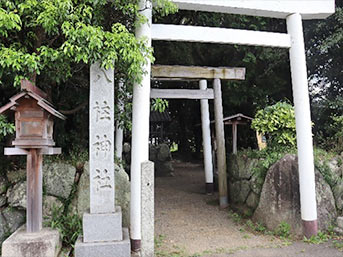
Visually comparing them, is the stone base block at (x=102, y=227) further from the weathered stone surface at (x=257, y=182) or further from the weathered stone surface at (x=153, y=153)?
the weathered stone surface at (x=153, y=153)

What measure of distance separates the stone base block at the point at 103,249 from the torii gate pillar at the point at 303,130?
344 centimetres

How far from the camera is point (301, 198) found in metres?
5.26

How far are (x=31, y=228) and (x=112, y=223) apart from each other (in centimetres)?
125

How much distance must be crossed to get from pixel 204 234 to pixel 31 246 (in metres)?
3.39

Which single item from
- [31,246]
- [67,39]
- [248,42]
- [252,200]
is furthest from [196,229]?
[67,39]

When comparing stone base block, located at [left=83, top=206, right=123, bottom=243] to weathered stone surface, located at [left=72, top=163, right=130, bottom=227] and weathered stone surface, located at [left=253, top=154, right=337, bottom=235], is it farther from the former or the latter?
weathered stone surface, located at [left=253, top=154, right=337, bottom=235]

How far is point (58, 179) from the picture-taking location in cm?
510

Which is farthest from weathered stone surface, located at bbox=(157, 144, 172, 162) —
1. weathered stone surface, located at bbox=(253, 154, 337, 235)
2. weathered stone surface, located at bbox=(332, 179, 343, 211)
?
weathered stone surface, located at bbox=(332, 179, 343, 211)

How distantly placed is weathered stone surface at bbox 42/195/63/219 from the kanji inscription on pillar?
105 centimetres

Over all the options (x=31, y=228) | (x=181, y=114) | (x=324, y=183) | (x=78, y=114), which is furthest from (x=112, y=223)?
(x=181, y=114)

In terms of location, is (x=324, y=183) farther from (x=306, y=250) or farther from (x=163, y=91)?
(x=163, y=91)

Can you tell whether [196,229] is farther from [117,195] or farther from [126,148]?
[126,148]

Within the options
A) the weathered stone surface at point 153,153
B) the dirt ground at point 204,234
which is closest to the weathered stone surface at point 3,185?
the dirt ground at point 204,234

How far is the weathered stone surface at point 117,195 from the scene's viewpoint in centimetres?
500
